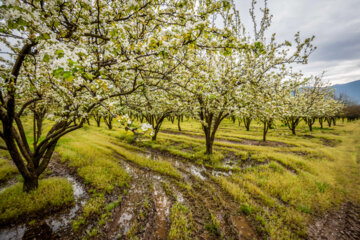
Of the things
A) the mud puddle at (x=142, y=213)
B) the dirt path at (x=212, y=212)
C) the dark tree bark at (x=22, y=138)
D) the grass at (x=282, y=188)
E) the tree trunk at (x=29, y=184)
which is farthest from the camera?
the tree trunk at (x=29, y=184)

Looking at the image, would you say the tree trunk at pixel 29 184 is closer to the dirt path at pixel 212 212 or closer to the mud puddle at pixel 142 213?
the mud puddle at pixel 142 213

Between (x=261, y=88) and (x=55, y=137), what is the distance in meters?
12.9

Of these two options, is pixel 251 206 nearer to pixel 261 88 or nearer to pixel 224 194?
pixel 224 194

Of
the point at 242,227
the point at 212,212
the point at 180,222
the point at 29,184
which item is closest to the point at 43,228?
the point at 29,184

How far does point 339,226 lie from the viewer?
6270 mm

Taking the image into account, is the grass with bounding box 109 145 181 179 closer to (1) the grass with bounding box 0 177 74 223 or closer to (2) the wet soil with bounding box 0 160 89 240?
(2) the wet soil with bounding box 0 160 89 240

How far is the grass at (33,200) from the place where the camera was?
6152 mm

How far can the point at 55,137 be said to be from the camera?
6.98 meters

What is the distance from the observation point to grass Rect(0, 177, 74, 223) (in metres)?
6.15

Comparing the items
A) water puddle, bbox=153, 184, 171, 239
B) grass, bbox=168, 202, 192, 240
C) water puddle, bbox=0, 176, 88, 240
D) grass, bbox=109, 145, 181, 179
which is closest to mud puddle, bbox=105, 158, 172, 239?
water puddle, bbox=153, 184, 171, 239

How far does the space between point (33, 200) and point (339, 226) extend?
49.3 ft

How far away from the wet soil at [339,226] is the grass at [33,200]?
39.6 feet

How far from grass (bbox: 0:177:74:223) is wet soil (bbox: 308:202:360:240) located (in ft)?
39.6

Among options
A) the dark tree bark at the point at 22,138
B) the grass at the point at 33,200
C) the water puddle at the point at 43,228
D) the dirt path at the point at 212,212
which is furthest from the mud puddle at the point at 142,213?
the dark tree bark at the point at 22,138
